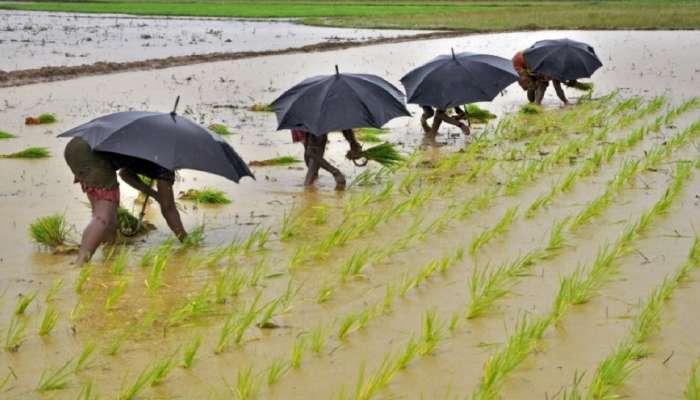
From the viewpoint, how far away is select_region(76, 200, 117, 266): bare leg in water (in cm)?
548

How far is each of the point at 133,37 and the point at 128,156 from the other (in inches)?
830

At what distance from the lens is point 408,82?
973 cm

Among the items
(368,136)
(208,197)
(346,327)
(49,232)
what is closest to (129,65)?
(368,136)

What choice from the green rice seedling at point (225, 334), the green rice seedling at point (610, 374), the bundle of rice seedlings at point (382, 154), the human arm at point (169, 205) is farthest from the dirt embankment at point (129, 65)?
the green rice seedling at point (610, 374)

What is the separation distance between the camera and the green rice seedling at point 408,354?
3.99 m

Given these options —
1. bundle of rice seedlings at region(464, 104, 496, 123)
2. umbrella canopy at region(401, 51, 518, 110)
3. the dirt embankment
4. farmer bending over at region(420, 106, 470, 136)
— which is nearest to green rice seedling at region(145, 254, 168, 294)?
umbrella canopy at region(401, 51, 518, 110)

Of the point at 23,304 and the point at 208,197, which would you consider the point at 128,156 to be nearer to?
the point at 23,304

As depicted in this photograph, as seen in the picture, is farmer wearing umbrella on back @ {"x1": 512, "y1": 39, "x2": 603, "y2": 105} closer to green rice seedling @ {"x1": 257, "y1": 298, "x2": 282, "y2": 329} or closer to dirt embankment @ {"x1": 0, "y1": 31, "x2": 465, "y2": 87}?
dirt embankment @ {"x1": 0, "y1": 31, "x2": 465, "y2": 87}

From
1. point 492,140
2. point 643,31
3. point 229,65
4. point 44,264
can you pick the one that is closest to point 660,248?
point 44,264

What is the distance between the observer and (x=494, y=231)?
244 inches

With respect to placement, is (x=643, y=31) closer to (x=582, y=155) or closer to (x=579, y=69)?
(x=579, y=69)

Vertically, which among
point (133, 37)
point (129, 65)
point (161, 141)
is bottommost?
point (133, 37)

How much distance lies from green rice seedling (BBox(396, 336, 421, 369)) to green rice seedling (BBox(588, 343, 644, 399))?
694 millimetres

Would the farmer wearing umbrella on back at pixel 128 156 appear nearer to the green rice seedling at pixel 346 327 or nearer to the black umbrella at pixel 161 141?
the black umbrella at pixel 161 141
